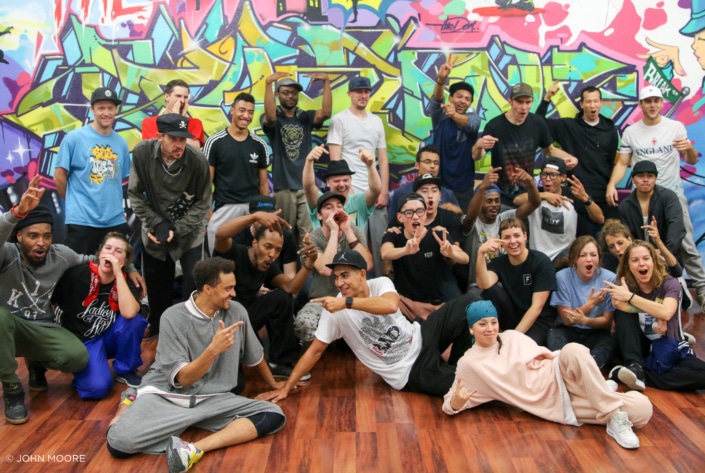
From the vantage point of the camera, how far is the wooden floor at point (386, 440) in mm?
3691

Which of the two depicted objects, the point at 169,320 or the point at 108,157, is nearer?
the point at 169,320

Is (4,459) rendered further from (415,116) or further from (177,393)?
(415,116)

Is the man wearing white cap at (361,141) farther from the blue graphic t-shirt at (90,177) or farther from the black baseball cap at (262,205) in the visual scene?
the blue graphic t-shirt at (90,177)

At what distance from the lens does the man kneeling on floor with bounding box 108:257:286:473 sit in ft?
12.6

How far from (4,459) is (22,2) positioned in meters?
5.42

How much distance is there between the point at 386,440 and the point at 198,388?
1.15 metres

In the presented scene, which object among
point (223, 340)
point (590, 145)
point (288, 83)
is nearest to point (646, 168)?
point (590, 145)

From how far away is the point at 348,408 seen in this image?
4.50m

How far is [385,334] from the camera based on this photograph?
4.71 m

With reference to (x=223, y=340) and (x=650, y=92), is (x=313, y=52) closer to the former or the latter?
(x=650, y=92)

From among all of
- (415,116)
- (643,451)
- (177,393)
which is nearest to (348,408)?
(177,393)

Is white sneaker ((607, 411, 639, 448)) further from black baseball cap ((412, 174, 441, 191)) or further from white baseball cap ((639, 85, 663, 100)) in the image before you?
white baseball cap ((639, 85, 663, 100))

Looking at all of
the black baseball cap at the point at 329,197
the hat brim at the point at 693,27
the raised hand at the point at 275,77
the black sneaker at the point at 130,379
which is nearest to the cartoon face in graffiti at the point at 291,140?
the raised hand at the point at 275,77

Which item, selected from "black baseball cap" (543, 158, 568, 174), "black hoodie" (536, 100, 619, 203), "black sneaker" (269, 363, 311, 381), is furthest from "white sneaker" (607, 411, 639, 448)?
"black hoodie" (536, 100, 619, 203)
